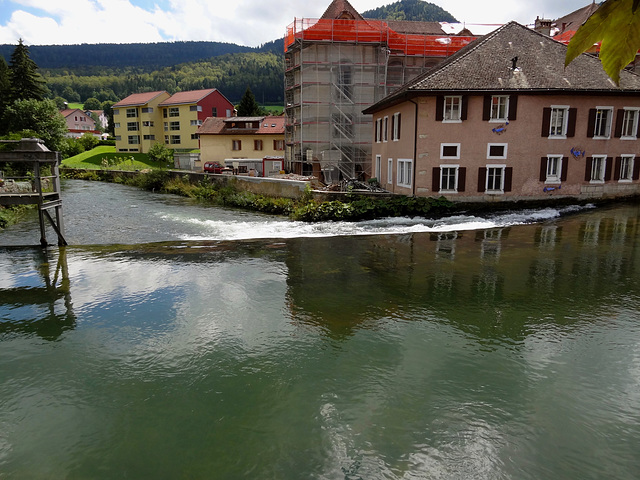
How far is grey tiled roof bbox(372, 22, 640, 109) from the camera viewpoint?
2631 centimetres

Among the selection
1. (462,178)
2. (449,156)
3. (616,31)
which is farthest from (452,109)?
(616,31)

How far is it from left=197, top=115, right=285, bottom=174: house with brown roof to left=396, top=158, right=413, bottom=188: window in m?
29.5

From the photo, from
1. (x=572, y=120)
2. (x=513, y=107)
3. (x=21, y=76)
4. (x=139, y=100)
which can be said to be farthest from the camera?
(x=139, y=100)

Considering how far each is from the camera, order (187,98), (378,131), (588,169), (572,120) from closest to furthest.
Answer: (572,120) → (588,169) → (378,131) → (187,98)

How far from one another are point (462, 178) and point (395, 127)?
5.50 meters

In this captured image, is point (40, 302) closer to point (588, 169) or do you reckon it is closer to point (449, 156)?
point (449, 156)

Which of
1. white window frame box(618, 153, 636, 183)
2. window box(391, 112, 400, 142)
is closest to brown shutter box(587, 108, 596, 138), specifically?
white window frame box(618, 153, 636, 183)

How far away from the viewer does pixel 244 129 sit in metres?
57.9

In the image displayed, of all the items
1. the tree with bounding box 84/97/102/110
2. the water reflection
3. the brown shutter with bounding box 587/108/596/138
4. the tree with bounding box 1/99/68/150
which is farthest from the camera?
the tree with bounding box 84/97/102/110

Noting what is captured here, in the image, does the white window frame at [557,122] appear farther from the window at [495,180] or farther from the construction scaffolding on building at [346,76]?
the construction scaffolding on building at [346,76]

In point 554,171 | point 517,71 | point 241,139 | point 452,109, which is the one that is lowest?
point 554,171

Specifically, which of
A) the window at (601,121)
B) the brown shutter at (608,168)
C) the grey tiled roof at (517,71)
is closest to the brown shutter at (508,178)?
the grey tiled roof at (517,71)

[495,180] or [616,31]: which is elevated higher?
[616,31]

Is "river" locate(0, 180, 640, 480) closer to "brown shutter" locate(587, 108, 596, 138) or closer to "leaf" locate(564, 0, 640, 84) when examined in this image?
"leaf" locate(564, 0, 640, 84)
